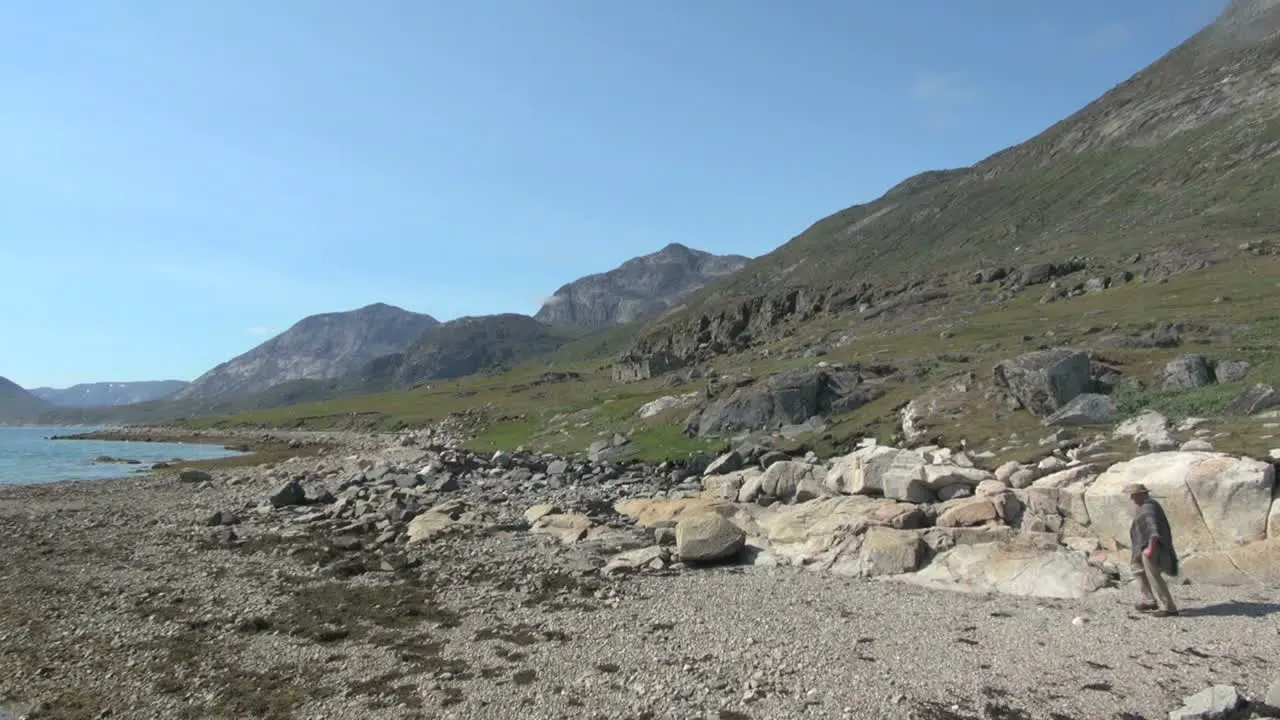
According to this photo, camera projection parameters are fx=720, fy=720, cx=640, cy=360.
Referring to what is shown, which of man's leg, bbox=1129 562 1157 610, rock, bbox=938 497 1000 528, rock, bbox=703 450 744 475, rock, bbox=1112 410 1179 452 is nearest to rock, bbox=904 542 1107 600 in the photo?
rock, bbox=938 497 1000 528

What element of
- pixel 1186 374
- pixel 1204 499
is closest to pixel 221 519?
pixel 1204 499

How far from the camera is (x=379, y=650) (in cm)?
1795

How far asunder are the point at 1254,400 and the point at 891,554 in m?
16.4

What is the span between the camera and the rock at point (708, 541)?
25.1 m

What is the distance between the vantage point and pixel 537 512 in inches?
1361

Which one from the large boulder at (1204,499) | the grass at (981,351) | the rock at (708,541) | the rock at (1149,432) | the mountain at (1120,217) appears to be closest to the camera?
the large boulder at (1204,499)

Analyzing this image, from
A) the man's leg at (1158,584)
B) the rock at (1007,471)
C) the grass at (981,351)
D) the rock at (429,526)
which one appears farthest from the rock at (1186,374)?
the rock at (429,526)

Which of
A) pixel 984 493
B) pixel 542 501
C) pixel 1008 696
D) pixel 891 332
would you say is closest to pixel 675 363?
pixel 891 332

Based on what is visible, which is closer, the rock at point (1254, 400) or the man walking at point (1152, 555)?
the man walking at point (1152, 555)

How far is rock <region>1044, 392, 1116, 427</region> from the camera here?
101 ft

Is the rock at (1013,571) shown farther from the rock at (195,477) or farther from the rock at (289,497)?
the rock at (195,477)

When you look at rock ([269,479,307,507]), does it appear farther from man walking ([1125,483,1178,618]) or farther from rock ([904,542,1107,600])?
man walking ([1125,483,1178,618])

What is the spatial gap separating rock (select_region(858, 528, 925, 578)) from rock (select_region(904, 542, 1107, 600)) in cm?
46

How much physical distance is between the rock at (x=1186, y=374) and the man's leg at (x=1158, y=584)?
65.5 feet
